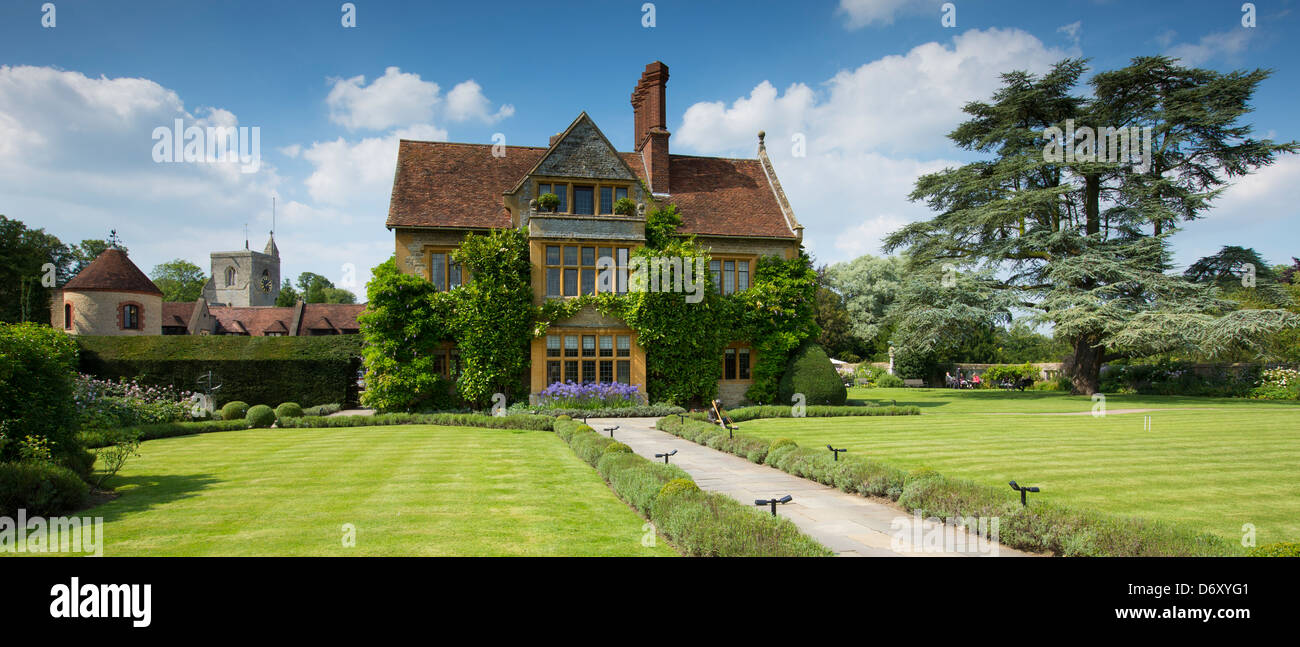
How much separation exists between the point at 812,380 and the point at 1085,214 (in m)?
20.5

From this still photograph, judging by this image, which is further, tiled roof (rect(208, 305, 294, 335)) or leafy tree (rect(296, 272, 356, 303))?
leafy tree (rect(296, 272, 356, 303))

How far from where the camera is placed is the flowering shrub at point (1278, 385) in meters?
30.0

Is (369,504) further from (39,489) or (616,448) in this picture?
(616,448)

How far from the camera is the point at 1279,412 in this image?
2188 centimetres

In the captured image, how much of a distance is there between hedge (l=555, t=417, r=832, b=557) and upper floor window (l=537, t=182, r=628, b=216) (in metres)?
17.3

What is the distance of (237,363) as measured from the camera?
2488 cm

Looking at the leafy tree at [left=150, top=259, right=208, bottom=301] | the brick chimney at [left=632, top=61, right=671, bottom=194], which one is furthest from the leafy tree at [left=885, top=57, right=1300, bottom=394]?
the leafy tree at [left=150, top=259, right=208, bottom=301]

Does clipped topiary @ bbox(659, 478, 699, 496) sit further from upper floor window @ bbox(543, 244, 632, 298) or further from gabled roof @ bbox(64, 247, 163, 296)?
gabled roof @ bbox(64, 247, 163, 296)

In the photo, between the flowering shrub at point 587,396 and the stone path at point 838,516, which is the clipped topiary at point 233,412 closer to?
the flowering shrub at point 587,396

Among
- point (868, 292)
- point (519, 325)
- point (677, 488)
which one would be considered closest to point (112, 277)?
point (519, 325)

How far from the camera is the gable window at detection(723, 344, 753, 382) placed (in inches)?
1083

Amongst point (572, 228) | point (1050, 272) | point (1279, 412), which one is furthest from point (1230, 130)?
point (572, 228)

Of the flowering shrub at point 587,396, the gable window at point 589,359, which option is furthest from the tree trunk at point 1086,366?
the flowering shrub at point 587,396
